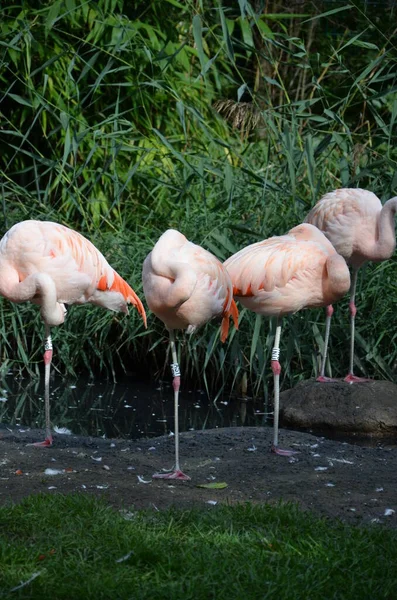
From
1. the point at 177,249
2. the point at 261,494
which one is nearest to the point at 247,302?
the point at 177,249

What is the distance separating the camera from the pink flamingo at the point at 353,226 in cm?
596

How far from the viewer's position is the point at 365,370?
648 cm

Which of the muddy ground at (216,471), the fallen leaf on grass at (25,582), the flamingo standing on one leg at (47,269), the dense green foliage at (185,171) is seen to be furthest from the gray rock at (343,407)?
the fallen leaf on grass at (25,582)

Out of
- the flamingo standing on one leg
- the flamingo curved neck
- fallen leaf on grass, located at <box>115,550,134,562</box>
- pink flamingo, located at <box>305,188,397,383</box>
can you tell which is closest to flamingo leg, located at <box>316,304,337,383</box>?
pink flamingo, located at <box>305,188,397,383</box>

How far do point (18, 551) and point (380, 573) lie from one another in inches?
40.6

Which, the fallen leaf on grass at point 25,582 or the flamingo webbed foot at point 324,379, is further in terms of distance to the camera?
the flamingo webbed foot at point 324,379

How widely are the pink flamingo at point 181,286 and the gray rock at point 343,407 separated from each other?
1.50 meters

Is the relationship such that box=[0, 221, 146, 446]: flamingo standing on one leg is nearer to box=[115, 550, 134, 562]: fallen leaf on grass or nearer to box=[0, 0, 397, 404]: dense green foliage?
box=[0, 0, 397, 404]: dense green foliage

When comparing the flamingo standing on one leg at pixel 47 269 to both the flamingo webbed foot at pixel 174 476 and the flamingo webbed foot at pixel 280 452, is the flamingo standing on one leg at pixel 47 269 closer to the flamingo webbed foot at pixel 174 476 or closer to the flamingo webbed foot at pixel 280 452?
the flamingo webbed foot at pixel 174 476

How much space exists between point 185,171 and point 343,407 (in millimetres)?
2162

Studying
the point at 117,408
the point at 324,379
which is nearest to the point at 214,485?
the point at 324,379

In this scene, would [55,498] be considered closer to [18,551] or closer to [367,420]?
[18,551]

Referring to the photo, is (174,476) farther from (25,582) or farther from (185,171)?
(185,171)

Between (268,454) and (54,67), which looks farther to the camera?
(54,67)
